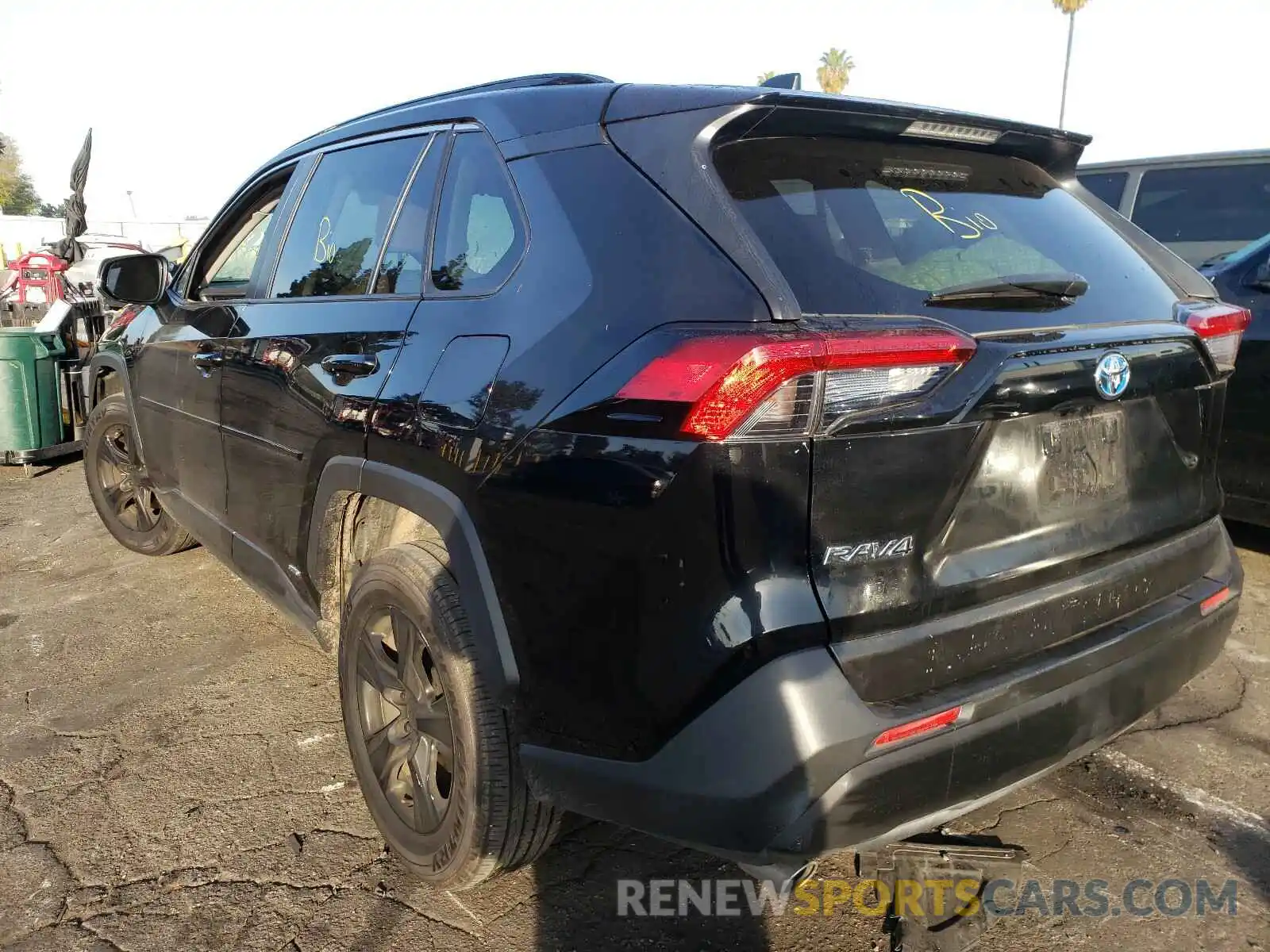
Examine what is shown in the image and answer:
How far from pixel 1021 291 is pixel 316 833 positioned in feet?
7.67

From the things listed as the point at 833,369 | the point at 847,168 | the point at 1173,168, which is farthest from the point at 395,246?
the point at 1173,168

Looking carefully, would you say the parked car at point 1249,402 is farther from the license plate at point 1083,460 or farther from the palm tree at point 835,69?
the palm tree at point 835,69

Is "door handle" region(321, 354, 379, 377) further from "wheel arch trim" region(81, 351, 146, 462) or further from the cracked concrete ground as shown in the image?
"wheel arch trim" region(81, 351, 146, 462)

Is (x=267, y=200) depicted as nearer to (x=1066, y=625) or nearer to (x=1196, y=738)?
(x=1066, y=625)

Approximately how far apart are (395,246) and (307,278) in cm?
54

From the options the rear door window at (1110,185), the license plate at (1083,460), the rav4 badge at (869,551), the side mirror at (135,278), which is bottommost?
the rav4 badge at (869,551)

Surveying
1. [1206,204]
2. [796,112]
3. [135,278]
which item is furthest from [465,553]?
[1206,204]

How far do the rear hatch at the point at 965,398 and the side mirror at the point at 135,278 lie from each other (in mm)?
3117

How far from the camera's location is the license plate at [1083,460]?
187 cm

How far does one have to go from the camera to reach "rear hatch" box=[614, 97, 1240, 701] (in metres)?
1.61

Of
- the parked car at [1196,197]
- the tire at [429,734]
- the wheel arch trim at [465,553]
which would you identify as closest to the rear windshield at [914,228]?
the wheel arch trim at [465,553]

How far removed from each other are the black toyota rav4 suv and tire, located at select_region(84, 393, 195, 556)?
8.31ft

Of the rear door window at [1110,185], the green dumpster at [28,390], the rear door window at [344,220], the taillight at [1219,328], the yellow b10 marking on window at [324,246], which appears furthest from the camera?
the rear door window at [1110,185]

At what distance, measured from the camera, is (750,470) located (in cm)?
156
